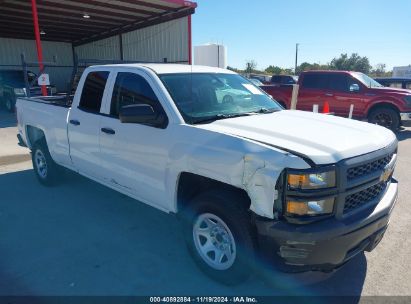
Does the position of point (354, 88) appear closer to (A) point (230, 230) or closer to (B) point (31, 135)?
(B) point (31, 135)

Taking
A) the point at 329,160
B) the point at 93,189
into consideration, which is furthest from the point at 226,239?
the point at 93,189

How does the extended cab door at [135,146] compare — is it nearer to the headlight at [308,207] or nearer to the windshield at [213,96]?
the windshield at [213,96]

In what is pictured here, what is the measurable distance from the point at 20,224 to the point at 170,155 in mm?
2429

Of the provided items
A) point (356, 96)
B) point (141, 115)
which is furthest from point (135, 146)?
point (356, 96)

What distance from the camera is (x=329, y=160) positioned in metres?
2.47

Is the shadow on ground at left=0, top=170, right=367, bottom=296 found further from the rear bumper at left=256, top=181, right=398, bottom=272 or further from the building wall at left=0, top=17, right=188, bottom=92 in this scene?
the building wall at left=0, top=17, right=188, bottom=92

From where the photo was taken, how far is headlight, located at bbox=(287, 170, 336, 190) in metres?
2.42

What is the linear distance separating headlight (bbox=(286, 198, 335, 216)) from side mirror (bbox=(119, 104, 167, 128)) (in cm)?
146

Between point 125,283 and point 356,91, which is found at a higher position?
point 356,91

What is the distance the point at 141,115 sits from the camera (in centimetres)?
323

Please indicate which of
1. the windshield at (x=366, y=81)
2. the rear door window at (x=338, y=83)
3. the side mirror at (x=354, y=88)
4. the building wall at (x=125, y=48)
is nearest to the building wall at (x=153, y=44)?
the building wall at (x=125, y=48)

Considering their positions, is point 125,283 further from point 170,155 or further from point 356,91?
point 356,91

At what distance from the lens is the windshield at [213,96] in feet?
11.3

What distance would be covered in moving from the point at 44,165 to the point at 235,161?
165 inches
